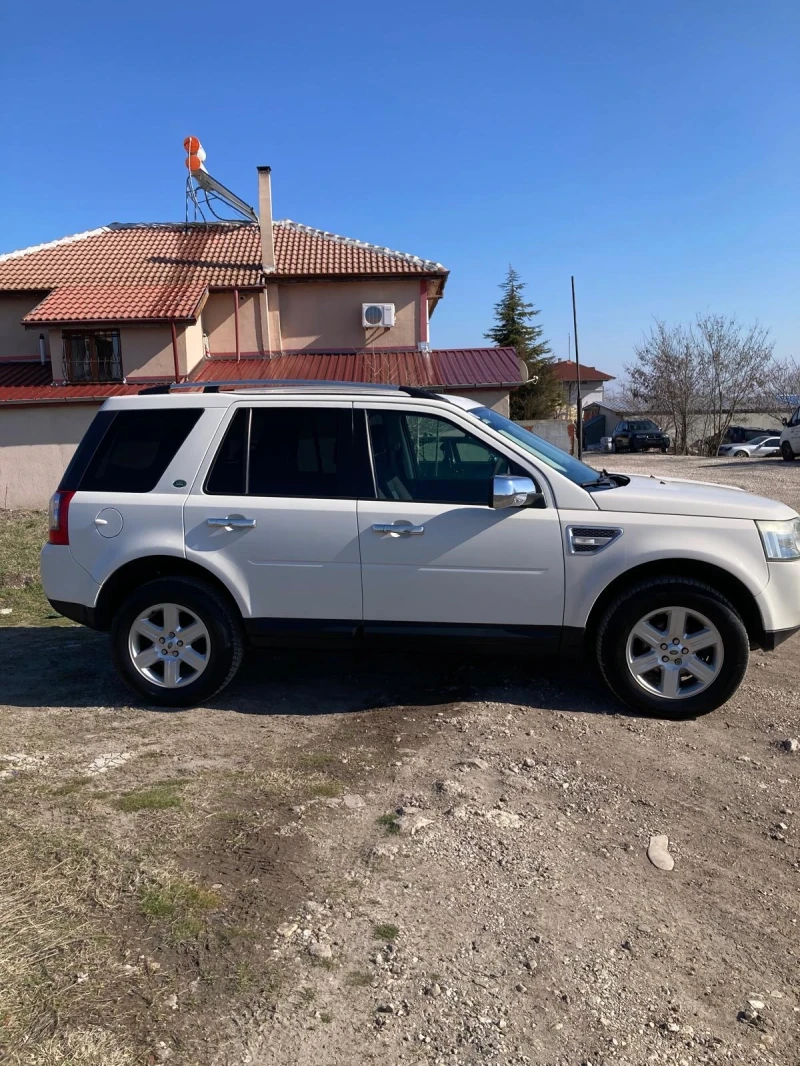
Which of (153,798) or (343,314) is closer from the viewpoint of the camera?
(153,798)

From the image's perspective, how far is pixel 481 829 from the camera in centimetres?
365

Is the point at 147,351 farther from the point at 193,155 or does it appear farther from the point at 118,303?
the point at 193,155

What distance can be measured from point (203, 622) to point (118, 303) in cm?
1921

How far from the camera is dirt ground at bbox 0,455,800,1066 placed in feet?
8.18

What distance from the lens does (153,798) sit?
398 cm

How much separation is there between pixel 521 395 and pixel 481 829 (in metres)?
42.7

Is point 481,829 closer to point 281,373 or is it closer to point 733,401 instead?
point 281,373

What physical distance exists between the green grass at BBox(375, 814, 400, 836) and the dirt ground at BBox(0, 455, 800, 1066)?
0.06 feet

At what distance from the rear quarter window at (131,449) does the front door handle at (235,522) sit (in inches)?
20.2

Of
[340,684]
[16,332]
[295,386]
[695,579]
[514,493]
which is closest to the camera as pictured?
[514,493]

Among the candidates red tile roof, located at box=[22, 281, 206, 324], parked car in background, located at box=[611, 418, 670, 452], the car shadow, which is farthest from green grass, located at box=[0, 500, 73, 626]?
parked car in background, located at box=[611, 418, 670, 452]

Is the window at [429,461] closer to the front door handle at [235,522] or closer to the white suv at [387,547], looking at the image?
the white suv at [387,547]

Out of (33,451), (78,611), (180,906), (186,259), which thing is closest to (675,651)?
(180,906)

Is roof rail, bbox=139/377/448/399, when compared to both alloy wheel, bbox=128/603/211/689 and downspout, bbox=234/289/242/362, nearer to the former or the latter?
alloy wheel, bbox=128/603/211/689
